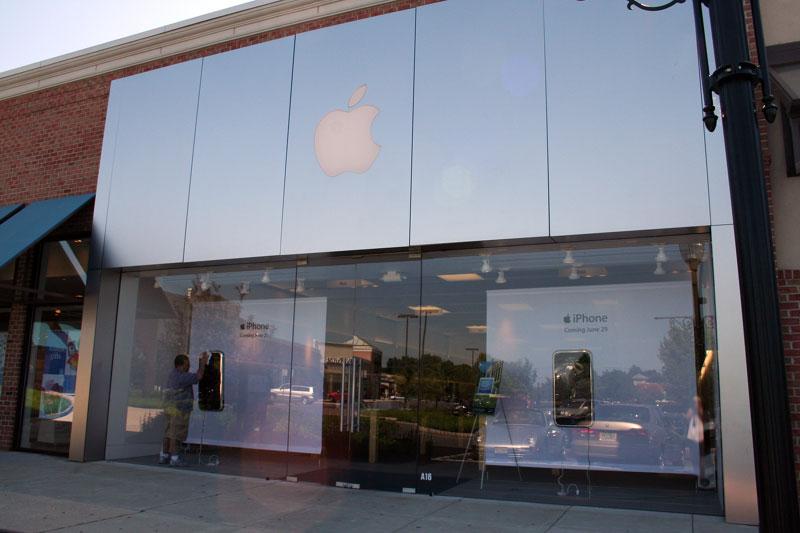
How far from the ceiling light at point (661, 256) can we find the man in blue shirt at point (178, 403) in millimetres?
8168

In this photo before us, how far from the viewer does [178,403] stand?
12078 millimetres

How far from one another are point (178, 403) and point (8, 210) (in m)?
4.91

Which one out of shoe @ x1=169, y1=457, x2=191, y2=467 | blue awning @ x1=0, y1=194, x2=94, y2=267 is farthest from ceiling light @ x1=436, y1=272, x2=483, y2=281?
blue awning @ x1=0, y1=194, x2=94, y2=267

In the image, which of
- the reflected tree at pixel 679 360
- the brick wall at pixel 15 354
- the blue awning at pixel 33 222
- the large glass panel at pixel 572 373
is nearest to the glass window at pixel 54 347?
the brick wall at pixel 15 354

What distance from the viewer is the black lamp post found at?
121 inches

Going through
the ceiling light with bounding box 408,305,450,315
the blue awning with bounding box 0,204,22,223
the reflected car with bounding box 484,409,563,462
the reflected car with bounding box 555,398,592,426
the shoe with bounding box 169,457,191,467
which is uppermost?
the blue awning with bounding box 0,204,22,223

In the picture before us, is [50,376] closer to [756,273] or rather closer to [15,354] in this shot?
[15,354]

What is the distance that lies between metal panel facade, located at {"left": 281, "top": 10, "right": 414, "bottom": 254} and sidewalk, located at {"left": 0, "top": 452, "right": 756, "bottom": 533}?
3.40m

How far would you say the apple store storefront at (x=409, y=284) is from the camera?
8.60 m

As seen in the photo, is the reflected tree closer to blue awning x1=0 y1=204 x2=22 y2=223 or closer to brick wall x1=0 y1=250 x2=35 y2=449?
brick wall x1=0 y1=250 x2=35 y2=449

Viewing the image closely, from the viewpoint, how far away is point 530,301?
35.7ft

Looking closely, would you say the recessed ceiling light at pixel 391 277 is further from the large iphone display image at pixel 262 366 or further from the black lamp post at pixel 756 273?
the black lamp post at pixel 756 273

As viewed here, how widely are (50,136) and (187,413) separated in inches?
236

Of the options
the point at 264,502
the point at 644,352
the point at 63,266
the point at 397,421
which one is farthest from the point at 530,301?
the point at 63,266
